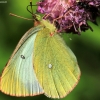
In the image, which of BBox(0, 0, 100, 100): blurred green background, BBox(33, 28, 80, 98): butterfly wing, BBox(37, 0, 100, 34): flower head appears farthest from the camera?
BBox(0, 0, 100, 100): blurred green background

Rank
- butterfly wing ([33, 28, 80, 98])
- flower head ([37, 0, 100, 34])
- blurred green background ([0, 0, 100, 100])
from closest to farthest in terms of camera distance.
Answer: flower head ([37, 0, 100, 34]) < butterfly wing ([33, 28, 80, 98]) < blurred green background ([0, 0, 100, 100])

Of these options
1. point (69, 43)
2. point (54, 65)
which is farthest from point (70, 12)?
point (69, 43)

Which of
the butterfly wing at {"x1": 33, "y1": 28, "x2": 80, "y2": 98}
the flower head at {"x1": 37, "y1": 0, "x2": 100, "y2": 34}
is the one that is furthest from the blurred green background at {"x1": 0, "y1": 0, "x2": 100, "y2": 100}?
the flower head at {"x1": 37, "y1": 0, "x2": 100, "y2": 34}

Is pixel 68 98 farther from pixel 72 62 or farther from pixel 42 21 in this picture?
pixel 42 21

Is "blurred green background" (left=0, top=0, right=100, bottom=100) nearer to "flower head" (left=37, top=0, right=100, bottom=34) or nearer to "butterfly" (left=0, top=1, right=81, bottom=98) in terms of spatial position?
"butterfly" (left=0, top=1, right=81, bottom=98)

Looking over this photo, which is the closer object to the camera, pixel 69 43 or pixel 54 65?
pixel 54 65

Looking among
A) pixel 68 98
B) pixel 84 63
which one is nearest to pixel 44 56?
pixel 68 98

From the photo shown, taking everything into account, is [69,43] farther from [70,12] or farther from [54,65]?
[70,12]
